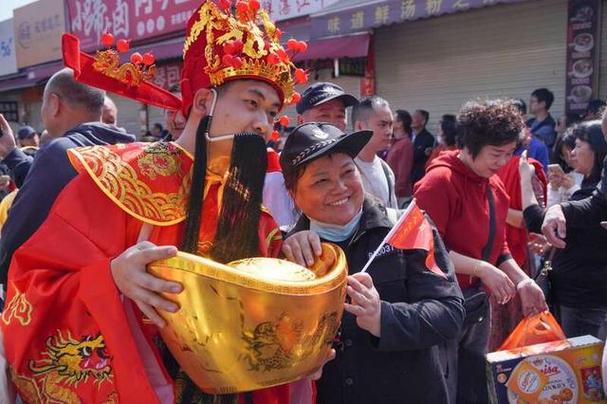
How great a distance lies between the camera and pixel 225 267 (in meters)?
1.02

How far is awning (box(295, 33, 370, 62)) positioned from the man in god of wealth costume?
276 inches

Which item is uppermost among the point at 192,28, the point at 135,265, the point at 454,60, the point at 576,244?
the point at 454,60

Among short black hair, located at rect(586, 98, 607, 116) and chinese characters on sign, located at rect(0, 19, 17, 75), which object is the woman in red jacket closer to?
short black hair, located at rect(586, 98, 607, 116)

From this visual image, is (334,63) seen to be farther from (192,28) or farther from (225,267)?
(225,267)

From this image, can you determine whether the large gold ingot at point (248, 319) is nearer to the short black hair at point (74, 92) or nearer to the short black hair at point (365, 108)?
the short black hair at point (74, 92)

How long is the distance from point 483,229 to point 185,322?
192 cm

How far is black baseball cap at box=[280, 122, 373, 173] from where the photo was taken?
5.35 ft

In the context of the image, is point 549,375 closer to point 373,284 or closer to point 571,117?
point 373,284

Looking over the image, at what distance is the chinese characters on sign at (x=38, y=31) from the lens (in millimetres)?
17156

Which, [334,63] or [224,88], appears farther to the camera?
[334,63]

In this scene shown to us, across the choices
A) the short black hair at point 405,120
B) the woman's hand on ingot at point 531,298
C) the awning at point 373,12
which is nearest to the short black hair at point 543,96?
the awning at point 373,12

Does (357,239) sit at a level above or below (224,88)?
below

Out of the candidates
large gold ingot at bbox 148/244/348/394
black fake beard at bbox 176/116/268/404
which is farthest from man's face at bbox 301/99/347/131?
large gold ingot at bbox 148/244/348/394

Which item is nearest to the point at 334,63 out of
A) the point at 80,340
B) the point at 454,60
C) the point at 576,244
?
the point at 454,60
